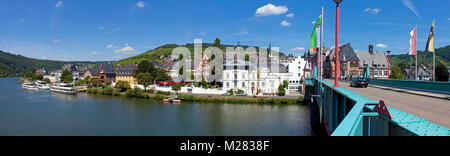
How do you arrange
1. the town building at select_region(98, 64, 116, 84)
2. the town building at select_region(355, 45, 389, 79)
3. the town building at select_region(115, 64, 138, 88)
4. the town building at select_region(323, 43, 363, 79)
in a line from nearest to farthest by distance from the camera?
1. the town building at select_region(323, 43, 363, 79)
2. the town building at select_region(355, 45, 389, 79)
3. the town building at select_region(115, 64, 138, 88)
4. the town building at select_region(98, 64, 116, 84)

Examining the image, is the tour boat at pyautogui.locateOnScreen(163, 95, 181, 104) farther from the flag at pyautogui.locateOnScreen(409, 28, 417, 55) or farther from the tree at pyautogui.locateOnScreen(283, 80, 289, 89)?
the flag at pyautogui.locateOnScreen(409, 28, 417, 55)

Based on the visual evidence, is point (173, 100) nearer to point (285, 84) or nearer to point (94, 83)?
point (285, 84)

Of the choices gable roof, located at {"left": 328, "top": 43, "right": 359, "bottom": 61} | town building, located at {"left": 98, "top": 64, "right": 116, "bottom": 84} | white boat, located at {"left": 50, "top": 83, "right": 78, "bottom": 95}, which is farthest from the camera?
town building, located at {"left": 98, "top": 64, "right": 116, "bottom": 84}

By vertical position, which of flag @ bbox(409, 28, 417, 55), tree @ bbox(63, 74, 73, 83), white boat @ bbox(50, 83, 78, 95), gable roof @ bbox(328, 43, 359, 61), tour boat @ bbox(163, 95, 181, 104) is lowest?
tour boat @ bbox(163, 95, 181, 104)

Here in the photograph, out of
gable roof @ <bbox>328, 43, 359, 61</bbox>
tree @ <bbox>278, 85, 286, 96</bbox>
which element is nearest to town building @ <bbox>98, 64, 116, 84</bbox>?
tree @ <bbox>278, 85, 286, 96</bbox>

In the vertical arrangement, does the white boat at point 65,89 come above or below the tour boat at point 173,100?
above

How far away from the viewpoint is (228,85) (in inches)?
2072

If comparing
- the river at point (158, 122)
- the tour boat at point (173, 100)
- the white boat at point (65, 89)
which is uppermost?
the white boat at point (65, 89)

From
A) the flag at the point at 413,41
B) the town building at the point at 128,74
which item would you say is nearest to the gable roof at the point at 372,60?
the flag at the point at 413,41

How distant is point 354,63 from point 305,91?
53.4 ft

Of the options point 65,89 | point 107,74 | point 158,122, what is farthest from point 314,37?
point 107,74

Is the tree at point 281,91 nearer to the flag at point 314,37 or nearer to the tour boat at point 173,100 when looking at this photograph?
the tour boat at point 173,100
